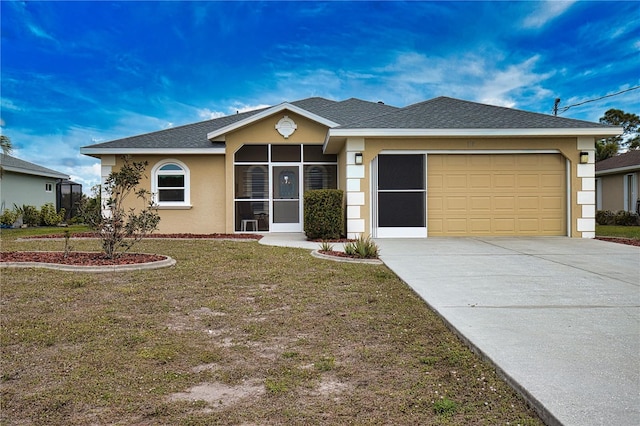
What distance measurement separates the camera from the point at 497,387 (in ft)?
8.86

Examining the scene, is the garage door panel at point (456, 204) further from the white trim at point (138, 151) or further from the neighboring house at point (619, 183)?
the neighboring house at point (619, 183)

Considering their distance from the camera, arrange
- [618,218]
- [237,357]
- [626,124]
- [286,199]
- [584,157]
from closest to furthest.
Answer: [237,357]
[584,157]
[286,199]
[618,218]
[626,124]

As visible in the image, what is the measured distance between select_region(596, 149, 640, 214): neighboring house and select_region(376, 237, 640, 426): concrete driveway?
14.5m

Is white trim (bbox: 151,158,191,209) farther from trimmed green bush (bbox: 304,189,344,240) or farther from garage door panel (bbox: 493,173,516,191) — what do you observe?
garage door panel (bbox: 493,173,516,191)

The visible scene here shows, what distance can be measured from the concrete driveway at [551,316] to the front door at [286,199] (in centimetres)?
595

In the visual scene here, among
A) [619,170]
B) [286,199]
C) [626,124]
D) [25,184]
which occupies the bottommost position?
[286,199]

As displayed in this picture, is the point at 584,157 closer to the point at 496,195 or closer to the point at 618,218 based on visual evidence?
the point at 496,195

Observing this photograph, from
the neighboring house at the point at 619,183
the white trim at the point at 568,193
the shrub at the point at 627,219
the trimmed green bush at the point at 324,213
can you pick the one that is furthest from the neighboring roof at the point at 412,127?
the neighboring house at the point at 619,183

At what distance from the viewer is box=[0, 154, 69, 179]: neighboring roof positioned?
1969cm

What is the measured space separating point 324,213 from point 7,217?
15.6 m

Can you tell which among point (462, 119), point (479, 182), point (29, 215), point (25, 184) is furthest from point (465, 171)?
point (25, 184)

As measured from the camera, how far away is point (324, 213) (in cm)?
1155

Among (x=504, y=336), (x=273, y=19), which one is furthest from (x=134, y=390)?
(x=273, y=19)

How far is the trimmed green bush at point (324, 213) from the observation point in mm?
11531
